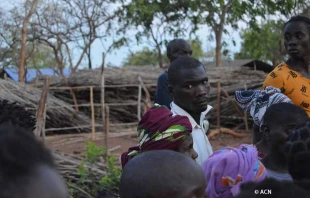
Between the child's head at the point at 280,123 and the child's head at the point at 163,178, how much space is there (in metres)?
0.86

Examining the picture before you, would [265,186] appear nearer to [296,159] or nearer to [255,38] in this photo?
[296,159]

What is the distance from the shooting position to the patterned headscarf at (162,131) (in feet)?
8.00

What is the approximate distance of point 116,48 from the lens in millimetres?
23500

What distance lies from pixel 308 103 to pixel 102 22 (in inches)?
812

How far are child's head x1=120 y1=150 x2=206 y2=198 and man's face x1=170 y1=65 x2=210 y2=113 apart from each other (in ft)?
4.44

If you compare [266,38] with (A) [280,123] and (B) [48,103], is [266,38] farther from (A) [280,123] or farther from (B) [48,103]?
(A) [280,123]

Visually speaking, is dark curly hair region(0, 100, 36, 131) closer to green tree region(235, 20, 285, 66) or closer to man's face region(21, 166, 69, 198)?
man's face region(21, 166, 69, 198)

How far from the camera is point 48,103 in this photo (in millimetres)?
14086

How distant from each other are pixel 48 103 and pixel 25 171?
1322 cm

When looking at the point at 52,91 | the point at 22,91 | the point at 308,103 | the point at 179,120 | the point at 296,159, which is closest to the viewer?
the point at 296,159

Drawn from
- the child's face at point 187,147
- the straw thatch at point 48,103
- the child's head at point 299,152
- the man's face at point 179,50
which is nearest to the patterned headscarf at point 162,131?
the child's face at point 187,147

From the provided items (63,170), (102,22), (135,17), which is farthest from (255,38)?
(63,170)

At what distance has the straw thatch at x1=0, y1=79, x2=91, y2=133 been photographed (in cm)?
1286

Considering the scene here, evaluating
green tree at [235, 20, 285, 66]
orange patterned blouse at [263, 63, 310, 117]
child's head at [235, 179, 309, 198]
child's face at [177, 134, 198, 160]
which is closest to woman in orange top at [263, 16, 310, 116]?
orange patterned blouse at [263, 63, 310, 117]
